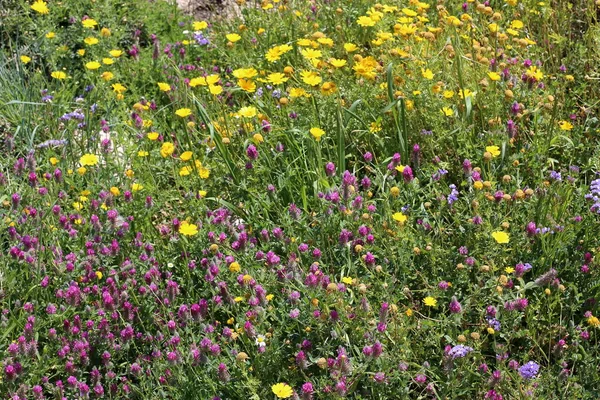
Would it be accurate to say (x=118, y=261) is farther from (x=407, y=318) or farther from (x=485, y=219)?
(x=485, y=219)

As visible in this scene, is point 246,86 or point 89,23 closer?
point 246,86

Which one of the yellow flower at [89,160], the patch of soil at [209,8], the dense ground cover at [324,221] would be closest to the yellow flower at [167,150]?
the dense ground cover at [324,221]

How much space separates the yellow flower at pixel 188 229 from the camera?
10.8ft

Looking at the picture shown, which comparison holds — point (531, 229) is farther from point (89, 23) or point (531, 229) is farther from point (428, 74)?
point (89, 23)

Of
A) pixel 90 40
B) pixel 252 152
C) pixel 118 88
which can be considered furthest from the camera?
pixel 90 40

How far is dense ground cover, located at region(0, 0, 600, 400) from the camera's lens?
2.89m

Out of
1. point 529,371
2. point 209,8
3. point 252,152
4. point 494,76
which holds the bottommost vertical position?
point 209,8

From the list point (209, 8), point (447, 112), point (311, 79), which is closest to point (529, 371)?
point (447, 112)

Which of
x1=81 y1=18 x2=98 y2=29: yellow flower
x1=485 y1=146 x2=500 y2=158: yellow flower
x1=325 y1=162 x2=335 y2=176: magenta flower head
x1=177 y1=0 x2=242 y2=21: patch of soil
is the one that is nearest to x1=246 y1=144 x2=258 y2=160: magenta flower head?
x1=325 y1=162 x2=335 y2=176: magenta flower head

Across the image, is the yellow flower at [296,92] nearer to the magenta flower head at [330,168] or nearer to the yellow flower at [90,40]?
the magenta flower head at [330,168]

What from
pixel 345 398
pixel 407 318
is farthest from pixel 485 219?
pixel 345 398

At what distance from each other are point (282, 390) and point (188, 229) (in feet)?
2.89

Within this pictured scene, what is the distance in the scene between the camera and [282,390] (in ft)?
8.82

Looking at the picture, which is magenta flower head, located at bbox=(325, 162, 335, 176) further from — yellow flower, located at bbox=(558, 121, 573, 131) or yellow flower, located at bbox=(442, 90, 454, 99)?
yellow flower, located at bbox=(558, 121, 573, 131)
